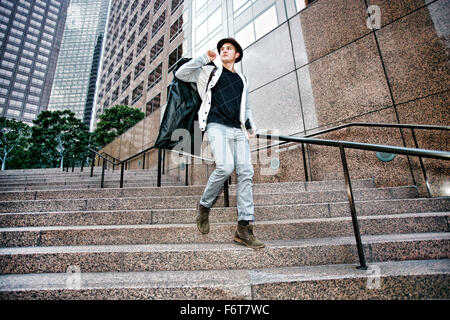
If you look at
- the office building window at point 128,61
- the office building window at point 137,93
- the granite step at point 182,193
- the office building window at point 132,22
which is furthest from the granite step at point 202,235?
the office building window at point 132,22

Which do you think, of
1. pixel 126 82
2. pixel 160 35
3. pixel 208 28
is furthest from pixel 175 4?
pixel 126 82

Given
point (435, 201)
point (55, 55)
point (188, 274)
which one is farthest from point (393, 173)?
point (55, 55)

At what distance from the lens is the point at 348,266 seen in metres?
1.77

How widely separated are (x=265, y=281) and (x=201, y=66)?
Answer: 2.10 metres

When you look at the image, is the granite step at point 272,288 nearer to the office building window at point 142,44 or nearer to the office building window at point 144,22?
the office building window at point 142,44

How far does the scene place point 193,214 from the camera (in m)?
2.64

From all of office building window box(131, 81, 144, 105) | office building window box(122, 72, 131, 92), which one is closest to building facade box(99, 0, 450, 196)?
office building window box(131, 81, 144, 105)

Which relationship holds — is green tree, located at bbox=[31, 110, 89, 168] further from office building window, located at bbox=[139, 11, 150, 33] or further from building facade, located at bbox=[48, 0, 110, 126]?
building facade, located at bbox=[48, 0, 110, 126]

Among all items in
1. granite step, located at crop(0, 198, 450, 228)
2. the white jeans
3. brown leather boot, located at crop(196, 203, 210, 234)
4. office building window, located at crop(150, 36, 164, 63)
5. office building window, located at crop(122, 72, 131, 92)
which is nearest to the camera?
the white jeans

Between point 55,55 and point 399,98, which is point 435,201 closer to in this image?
point 399,98

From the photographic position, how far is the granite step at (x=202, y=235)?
2.20 metres

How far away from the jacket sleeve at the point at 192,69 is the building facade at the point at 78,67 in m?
122

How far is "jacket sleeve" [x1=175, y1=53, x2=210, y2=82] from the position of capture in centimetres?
227

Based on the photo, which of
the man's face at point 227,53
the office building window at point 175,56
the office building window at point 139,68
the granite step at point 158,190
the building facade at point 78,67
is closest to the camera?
the man's face at point 227,53
